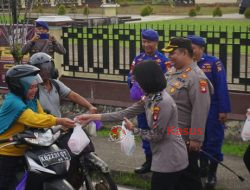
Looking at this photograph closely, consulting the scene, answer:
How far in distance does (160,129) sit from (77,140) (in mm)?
812

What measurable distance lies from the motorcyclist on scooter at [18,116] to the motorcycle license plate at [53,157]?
234 mm

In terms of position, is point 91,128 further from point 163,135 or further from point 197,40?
point 197,40

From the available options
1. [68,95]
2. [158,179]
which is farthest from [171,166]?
[68,95]

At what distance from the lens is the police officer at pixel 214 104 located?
20.1 feet

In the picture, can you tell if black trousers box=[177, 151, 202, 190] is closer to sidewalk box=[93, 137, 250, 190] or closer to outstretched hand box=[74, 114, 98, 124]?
outstretched hand box=[74, 114, 98, 124]

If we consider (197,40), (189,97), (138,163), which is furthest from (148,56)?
(189,97)

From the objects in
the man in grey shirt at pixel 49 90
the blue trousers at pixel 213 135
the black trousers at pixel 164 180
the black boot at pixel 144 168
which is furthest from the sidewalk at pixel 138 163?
the black trousers at pixel 164 180

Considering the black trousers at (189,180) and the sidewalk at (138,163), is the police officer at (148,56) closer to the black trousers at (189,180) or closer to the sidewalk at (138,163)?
the sidewalk at (138,163)

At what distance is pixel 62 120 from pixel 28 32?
634 cm

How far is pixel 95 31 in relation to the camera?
10.6m

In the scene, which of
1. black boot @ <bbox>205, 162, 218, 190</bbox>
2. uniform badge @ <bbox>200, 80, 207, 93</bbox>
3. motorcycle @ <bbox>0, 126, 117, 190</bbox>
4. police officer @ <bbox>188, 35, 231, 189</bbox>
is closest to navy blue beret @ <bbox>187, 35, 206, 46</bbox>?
police officer @ <bbox>188, 35, 231, 189</bbox>

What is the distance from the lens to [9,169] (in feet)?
16.3

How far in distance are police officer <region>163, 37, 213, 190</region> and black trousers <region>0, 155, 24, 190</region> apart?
4.75 feet

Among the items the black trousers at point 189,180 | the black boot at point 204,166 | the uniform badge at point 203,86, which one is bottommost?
the black boot at point 204,166
